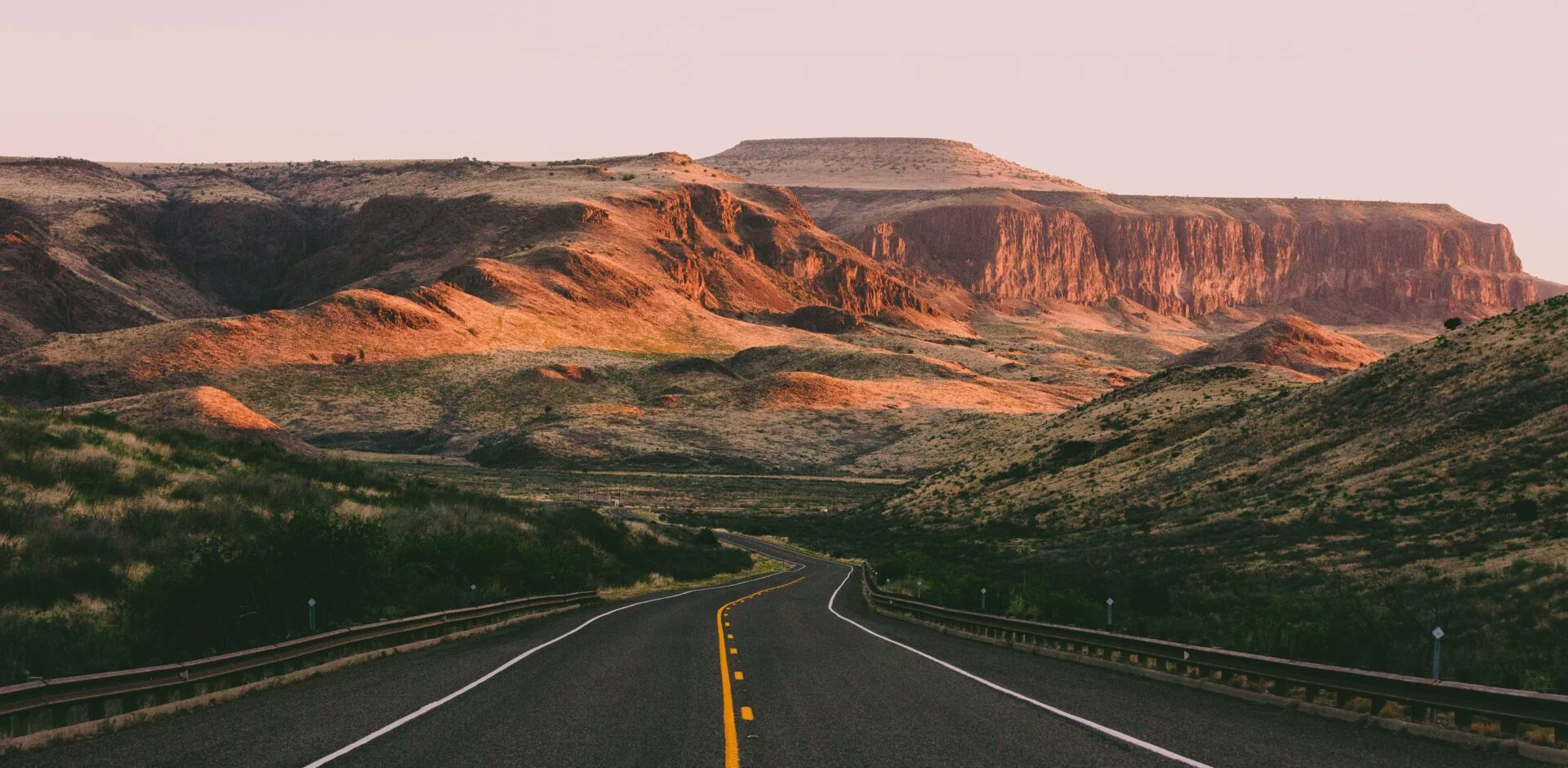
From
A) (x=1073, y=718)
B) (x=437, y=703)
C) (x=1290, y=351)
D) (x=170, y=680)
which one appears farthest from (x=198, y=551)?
(x=1290, y=351)

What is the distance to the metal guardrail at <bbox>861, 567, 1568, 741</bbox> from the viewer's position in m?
11.2

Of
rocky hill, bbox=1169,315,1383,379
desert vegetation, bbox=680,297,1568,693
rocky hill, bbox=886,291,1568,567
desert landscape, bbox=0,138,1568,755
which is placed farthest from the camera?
rocky hill, bbox=1169,315,1383,379

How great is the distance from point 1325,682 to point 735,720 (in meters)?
7.44

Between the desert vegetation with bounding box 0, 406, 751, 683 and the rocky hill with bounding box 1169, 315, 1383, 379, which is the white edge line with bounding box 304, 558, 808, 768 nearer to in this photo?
the desert vegetation with bounding box 0, 406, 751, 683

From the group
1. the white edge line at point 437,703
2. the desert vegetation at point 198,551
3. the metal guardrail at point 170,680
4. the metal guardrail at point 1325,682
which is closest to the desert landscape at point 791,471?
the desert vegetation at point 198,551

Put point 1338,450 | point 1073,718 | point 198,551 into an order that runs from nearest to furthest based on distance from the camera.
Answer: point 1073,718 < point 198,551 < point 1338,450

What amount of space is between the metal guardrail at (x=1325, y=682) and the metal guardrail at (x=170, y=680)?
42.1ft

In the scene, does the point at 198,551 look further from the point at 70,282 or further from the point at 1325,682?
the point at 70,282

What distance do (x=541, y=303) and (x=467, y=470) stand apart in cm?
7363

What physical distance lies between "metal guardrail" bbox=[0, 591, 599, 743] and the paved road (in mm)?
504

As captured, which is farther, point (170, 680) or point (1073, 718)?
point (170, 680)

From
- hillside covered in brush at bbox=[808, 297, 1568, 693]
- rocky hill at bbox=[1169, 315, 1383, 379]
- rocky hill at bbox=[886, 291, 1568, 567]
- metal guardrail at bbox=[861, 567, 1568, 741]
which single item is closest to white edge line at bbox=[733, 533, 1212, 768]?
metal guardrail at bbox=[861, 567, 1568, 741]

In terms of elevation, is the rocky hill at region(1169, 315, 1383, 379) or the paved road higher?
the rocky hill at region(1169, 315, 1383, 379)

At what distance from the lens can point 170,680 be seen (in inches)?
542
